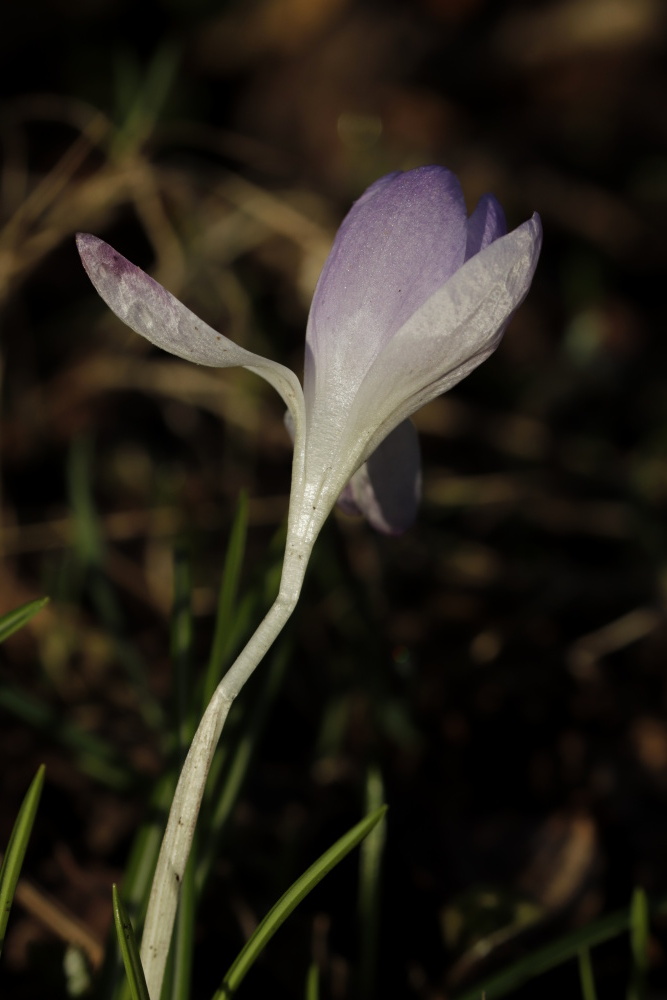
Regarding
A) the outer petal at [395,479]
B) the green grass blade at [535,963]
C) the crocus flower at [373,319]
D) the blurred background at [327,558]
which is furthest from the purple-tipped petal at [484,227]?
the green grass blade at [535,963]

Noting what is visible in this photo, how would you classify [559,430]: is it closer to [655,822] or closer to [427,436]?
[427,436]

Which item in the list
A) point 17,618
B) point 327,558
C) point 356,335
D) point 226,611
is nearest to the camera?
point 356,335

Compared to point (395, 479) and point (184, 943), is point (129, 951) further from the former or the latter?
point (395, 479)

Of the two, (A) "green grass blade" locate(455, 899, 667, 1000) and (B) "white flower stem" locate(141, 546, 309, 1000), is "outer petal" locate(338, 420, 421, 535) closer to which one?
(B) "white flower stem" locate(141, 546, 309, 1000)

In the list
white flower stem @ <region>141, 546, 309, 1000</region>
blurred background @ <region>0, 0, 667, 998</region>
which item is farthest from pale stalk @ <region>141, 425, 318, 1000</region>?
blurred background @ <region>0, 0, 667, 998</region>

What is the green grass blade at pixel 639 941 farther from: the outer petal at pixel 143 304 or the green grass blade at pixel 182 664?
the outer petal at pixel 143 304

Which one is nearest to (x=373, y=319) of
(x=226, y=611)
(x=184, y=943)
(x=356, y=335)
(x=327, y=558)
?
(x=356, y=335)

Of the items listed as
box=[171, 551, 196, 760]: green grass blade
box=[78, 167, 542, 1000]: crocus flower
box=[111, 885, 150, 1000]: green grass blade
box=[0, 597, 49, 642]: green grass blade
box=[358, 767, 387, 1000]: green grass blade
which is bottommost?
box=[358, 767, 387, 1000]: green grass blade
